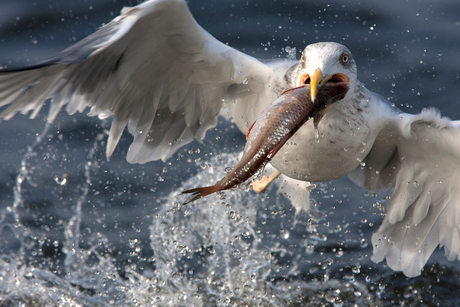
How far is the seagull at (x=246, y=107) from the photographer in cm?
262

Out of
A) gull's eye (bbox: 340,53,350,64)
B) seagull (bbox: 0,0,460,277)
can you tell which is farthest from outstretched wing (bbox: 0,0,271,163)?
gull's eye (bbox: 340,53,350,64)

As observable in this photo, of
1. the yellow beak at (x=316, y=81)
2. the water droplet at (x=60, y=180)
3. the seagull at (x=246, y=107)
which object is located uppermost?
the yellow beak at (x=316, y=81)

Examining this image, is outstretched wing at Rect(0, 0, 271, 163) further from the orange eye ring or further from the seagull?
the orange eye ring

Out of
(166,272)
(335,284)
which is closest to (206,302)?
(166,272)

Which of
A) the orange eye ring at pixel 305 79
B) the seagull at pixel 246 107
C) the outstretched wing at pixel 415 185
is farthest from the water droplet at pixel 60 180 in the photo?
the orange eye ring at pixel 305 79

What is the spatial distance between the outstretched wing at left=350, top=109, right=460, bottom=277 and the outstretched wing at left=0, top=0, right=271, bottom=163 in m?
0.96

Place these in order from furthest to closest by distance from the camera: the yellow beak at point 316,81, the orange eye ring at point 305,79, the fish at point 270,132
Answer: the orange eye ring at point 305,79
the yellow beak at point 316,81
the fish at point 270,132

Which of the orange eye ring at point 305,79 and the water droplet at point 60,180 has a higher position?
the orange eye ring at point 305,79

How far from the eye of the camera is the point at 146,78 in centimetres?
312

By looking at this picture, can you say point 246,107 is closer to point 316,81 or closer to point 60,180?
point 316,81

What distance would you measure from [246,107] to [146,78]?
64cm

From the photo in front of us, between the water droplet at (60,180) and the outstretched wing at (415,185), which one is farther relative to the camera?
the water droplet at (60,180)

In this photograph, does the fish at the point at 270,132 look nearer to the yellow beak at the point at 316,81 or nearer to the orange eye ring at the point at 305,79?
the yellow beak at the point at 316,81

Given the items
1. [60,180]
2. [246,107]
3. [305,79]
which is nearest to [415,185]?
[246,107]
